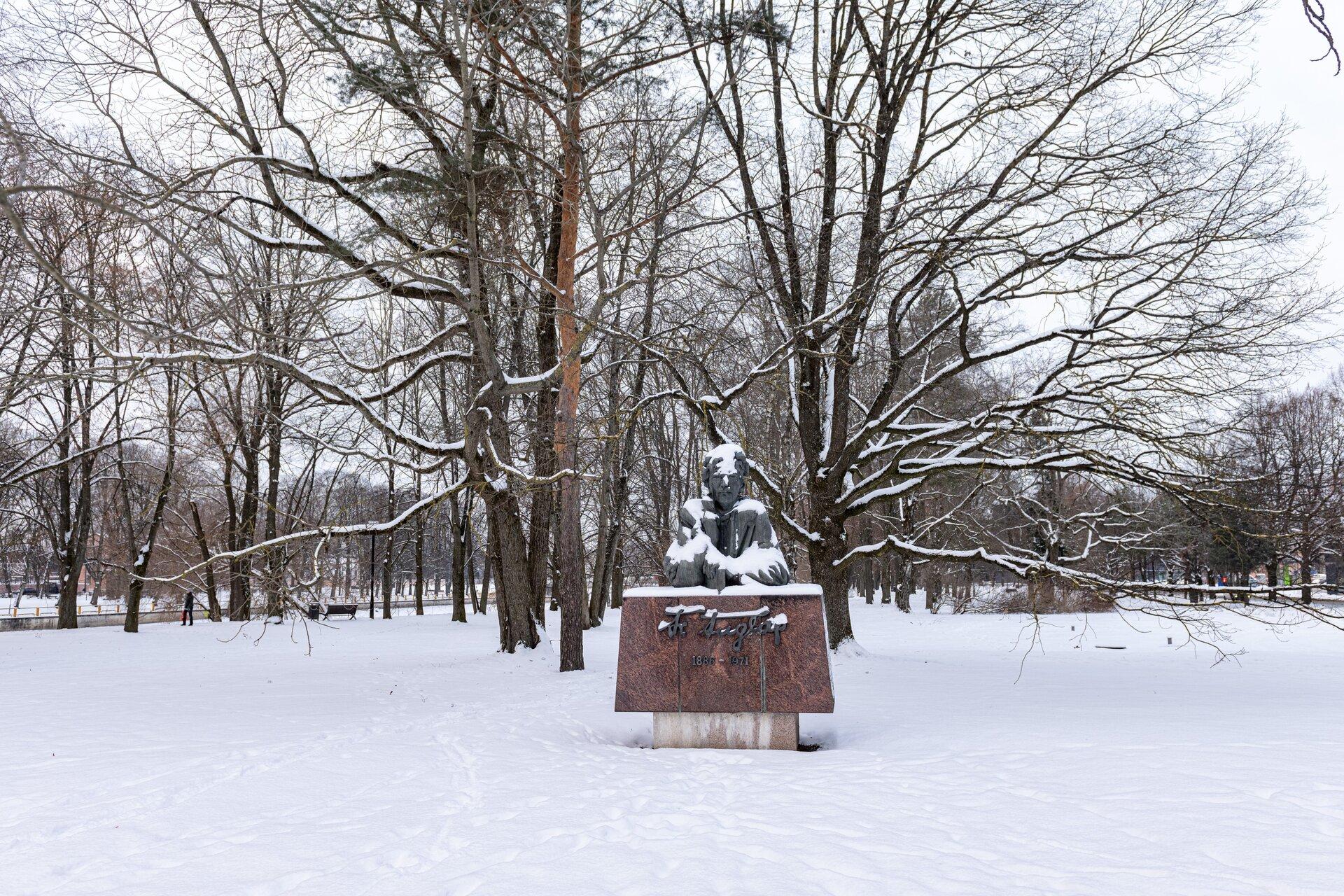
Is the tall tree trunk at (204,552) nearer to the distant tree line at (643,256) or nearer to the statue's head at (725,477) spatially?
the distant tree line at (643,256)

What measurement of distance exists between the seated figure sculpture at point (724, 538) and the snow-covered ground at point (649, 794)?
161 centimetres

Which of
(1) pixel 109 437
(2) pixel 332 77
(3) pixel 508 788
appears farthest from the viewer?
(1) pixel 109 437

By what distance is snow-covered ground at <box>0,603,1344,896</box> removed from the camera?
12.4 ft

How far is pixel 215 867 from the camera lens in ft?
12.6

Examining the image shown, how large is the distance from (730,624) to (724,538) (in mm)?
980

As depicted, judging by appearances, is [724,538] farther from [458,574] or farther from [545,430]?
[458,574]

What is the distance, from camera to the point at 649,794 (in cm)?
543

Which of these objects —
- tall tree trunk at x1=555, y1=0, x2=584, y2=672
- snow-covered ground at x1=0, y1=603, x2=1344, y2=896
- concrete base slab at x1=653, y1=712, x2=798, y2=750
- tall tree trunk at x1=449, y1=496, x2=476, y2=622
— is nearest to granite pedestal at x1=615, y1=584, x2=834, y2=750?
concrete base slab at x1=653, y1=712, x2=798, y2=750

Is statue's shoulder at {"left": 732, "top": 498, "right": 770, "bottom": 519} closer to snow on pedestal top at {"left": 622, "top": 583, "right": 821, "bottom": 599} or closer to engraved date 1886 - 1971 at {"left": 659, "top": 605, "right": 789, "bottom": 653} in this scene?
snow on pedestal top at {"left": 622, "top": 583, "right": 821, "bottom": 599}

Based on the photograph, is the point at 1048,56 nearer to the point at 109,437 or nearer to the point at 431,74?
the point at 431,74

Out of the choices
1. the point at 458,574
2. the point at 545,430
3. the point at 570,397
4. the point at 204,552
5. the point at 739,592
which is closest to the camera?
the point at 739,592

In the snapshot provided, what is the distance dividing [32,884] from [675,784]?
3667mm

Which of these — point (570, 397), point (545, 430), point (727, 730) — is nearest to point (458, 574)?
point (545, 430)

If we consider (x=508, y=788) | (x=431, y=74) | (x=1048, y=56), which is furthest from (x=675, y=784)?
(x=1048, y=56)
